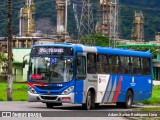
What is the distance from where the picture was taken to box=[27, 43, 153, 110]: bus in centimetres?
2297

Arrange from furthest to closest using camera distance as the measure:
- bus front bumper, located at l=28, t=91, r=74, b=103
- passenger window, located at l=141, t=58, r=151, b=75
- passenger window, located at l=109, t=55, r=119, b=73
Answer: passenger window, located at l=141, t=58, r=151, b=75 < passenger window, located at l=109, t=55, r=119, b=73 < bus front bumper, located at l=28, t=91, r=74, b=103

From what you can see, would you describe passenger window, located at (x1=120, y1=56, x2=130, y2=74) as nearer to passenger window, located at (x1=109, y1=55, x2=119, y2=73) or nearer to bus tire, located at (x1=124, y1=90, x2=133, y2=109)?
passenger window, located at (x1=109, y1=55, x2=119, y2=73)

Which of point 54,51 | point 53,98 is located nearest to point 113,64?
point 54,51

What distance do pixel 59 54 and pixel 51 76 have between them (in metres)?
1.00

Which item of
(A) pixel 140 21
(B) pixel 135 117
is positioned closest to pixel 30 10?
(A) pixel 140 21

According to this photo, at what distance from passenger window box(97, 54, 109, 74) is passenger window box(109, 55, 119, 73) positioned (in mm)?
385

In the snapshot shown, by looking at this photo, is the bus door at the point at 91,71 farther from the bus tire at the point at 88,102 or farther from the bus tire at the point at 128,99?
the bus tire at the point at 128,99

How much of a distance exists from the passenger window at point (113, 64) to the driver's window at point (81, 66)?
256 cm

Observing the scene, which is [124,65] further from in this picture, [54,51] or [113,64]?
[54,51]

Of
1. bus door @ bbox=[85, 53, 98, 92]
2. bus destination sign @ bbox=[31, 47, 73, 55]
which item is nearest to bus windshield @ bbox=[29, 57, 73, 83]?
bus destination sign @ bbox=[31, 47, 73, 55]

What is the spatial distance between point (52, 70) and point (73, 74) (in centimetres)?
90

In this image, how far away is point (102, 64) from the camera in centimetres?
2520

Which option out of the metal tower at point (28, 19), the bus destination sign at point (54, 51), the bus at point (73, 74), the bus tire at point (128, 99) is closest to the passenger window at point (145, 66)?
the bus tire at point (128, 99)

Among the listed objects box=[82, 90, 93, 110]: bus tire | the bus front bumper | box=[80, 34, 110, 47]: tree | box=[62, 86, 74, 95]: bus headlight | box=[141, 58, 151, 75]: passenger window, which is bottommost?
box=[80, 34, 110, 47]: tree
